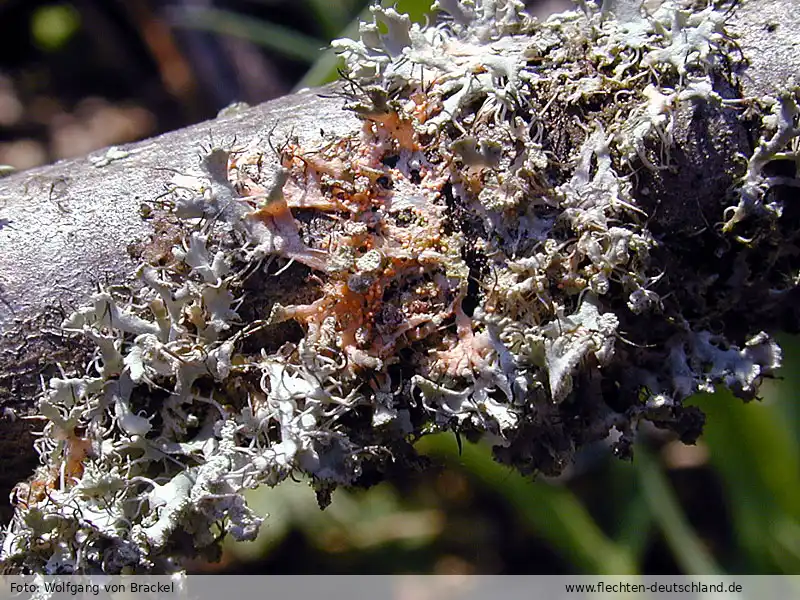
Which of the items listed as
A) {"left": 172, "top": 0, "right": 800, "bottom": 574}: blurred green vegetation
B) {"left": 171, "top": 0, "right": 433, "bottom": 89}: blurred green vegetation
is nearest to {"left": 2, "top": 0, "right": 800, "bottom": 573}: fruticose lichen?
{"left": 172, "top": 0, "right": 800, "bottom": 574}: blurred green vegetation

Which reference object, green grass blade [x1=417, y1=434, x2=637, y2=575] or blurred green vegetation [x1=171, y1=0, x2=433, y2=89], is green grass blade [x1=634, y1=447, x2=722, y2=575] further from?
blurred green vegetation [x1=171, y1=0, x2=433, y2=89]

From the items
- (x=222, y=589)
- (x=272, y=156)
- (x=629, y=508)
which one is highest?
(x=272, y=156)

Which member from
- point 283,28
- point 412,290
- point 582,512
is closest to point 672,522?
point 582,512

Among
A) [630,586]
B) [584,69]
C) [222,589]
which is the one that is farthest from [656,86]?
[222,589]

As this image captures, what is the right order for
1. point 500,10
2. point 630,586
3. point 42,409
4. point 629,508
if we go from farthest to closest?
point 629,508, point 630,586, point 500,10, point 42,409

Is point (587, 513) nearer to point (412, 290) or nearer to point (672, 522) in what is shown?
point (672, 522)

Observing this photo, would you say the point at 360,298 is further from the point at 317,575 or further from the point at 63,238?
the point at 317,575
